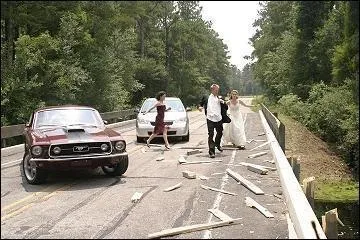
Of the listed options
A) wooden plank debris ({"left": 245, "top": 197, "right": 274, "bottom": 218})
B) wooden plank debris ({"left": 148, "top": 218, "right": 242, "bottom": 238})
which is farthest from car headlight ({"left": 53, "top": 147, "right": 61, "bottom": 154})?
wooden plank debris ({"left": 245, "top": 197, "right": 274, "bottom": 218})

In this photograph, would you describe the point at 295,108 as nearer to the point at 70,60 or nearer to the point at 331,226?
the point at 70,60

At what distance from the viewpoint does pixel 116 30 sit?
31078 millimetres

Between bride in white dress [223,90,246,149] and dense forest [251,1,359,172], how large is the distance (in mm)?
8420

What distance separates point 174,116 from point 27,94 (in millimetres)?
8558

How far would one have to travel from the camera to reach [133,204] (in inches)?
287

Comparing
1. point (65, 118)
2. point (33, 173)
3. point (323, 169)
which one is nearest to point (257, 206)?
point (33, 173)

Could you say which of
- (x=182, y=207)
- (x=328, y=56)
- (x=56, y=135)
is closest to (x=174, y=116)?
(x=56, y=135)

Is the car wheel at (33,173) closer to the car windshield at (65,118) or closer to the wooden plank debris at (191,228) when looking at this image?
the car windshield at (65,118)

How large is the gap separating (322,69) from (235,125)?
28325 mm

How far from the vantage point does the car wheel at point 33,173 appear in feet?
28.0

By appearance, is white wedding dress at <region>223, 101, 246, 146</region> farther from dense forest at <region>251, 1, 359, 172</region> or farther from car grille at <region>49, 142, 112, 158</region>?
dense forest at <region>251, 1, 359, 172</region>

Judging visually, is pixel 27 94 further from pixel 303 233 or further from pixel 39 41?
pixel 303 233

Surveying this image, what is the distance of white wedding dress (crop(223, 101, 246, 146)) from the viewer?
46.0ft

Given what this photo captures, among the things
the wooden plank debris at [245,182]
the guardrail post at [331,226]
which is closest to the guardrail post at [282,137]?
the wooden plank debris at [245,182]
